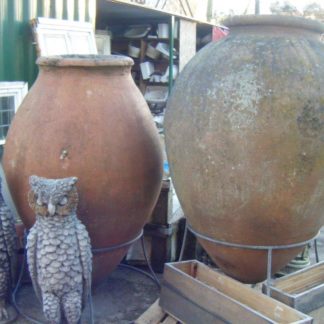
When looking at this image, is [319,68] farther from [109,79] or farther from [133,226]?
[133,226]

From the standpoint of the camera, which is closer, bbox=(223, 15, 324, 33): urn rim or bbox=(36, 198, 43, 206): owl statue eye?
bbox=(36, 198, 43, 206): owl statue eye

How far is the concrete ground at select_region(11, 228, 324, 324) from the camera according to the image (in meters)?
2.82

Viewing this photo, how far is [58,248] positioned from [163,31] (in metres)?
5.18

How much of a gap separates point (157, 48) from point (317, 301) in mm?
5340

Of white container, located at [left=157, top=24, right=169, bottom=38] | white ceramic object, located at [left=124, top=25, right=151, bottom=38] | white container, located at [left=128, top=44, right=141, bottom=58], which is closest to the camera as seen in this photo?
white container, located at [left=157, top=24, right=169, bottom=38]

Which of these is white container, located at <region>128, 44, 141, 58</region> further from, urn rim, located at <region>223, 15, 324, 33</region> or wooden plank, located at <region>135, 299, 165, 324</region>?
wooden plank, located at <region>135, 299, 165, 324</region>

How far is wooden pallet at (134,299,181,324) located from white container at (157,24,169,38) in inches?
195

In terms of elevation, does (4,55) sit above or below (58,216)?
above

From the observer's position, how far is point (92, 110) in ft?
8.47

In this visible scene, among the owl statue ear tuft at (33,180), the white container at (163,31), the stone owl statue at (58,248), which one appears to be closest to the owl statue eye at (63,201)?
the stone owl statue at (58,248)

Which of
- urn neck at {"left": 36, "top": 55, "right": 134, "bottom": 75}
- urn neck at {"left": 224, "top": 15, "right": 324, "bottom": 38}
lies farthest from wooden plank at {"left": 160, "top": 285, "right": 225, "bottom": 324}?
urn neck at {"left": 224, "top": 15, "right": 324, "bottom": 38}

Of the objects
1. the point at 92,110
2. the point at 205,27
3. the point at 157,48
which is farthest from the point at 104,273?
the point at 205,27

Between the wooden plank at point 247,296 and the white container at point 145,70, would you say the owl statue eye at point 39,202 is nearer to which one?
the wooden plank at point 247,296

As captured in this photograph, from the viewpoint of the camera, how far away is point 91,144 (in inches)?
99.9
